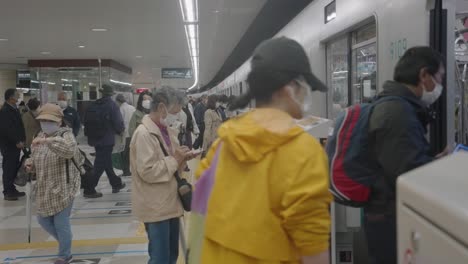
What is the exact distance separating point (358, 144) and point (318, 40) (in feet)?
9.17

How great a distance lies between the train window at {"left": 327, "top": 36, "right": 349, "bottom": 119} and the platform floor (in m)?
2.01

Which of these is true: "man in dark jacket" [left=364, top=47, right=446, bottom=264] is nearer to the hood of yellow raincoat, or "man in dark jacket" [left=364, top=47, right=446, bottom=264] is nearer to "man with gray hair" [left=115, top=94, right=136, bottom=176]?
the hood of yellow raincoat

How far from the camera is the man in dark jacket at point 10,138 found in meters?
6.85

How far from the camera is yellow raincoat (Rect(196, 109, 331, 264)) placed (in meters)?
1.35

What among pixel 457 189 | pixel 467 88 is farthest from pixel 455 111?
pixel 457 189

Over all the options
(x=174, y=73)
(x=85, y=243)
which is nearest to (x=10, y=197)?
(x=85, y=243)

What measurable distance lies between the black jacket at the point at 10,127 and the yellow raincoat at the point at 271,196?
6.18m

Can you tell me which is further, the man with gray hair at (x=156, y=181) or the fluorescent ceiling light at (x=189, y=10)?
the fluorescent ceiling light at (x=189, y=10)

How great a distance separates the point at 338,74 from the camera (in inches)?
182

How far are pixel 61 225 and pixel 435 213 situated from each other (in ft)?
11.8

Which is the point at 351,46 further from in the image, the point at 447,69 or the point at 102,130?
the point at 102,130

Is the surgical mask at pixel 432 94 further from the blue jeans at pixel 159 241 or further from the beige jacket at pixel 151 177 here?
the blue jeans at pixel 159 241

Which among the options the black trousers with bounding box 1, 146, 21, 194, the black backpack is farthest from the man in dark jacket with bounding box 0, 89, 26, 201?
the black backpack

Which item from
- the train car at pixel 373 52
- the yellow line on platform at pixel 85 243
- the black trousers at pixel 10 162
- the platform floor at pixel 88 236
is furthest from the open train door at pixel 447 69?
the black trousers at pixel 10 162
